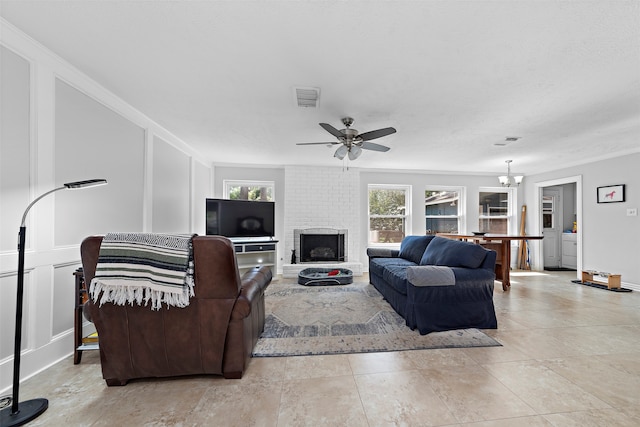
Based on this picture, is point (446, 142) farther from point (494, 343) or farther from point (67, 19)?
point (67, 19)

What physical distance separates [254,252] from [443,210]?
186 inches

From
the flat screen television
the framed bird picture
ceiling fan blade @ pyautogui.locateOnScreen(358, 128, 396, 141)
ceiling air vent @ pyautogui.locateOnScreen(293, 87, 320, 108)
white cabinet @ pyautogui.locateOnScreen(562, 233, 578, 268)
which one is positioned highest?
ceiling air vent @ pyautogui.locateOnScreen(293, 87, 320, 108)

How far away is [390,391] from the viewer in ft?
5.56

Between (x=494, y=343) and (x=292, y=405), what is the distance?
1936 millimetres

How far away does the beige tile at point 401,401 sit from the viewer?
4.77ft

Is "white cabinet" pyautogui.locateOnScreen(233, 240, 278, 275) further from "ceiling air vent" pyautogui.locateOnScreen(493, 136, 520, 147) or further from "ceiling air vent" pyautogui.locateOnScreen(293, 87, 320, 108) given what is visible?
"ceiling air vent" pyautogui.locateOnScreen(493, 136, 520, 147)

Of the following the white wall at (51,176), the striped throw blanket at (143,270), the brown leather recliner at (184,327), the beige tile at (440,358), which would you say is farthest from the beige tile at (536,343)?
the white wall at (51,176)

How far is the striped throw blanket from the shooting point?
1.59 m

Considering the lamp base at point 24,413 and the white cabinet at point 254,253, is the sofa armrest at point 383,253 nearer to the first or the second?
the white cabinet at point 254,253

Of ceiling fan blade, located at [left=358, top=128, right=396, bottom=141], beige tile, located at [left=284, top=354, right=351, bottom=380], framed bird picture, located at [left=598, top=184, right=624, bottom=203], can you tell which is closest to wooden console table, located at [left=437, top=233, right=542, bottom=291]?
framed bird picture, located at [left=598, top=184, right=624, bottom=203]

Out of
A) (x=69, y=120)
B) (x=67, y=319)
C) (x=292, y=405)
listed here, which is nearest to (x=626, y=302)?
(x=292, y=405)

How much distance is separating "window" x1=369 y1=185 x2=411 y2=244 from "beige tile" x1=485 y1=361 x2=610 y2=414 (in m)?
4.24

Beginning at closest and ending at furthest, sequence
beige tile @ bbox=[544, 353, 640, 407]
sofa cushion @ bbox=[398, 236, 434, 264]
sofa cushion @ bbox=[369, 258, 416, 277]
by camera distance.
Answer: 1. beige tile @ bbox=[544, 353, 640, 407]
2. sofa cushion @ bbox=[369, 258, 416, 277]
3. sofa cushion @ bbox=[398, 236, 434, 264]

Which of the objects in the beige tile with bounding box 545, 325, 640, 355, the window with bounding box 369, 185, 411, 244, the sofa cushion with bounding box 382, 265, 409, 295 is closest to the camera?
the beige tile with bounding box 545, 325, 640, 355
